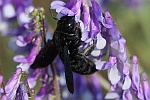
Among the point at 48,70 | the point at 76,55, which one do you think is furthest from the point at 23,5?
the point at 76,55

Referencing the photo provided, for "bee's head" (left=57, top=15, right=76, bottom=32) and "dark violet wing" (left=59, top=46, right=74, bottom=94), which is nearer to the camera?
"dark violet wing" (left=59, top=46, right=74, bottom=94)

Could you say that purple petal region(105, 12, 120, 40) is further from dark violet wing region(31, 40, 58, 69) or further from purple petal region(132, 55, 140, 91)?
dark violet wing region(31, 40, 58, 69)

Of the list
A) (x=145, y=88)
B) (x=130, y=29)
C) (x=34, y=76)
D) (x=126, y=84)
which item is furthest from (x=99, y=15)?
(x=130, y=29)

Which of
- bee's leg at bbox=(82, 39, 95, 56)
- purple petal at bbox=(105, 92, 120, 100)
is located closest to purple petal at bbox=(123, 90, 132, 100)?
purple petal at bbox=(105, 92, 120, 100)

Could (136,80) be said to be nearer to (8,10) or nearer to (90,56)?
(90,56)

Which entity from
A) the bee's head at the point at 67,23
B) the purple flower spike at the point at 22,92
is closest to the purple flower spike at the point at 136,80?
the bee's head at the point at 67,23

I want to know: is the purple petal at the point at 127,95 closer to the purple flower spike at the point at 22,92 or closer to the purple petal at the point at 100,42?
the purple petal at the point at 100,42

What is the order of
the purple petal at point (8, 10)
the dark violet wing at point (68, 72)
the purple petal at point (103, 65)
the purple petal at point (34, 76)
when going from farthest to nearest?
the purple petal at point (8, 10), the purple petal at point (34, 76), the purple petal at point (103, 65), the dark violet wing at point (68, 72)
